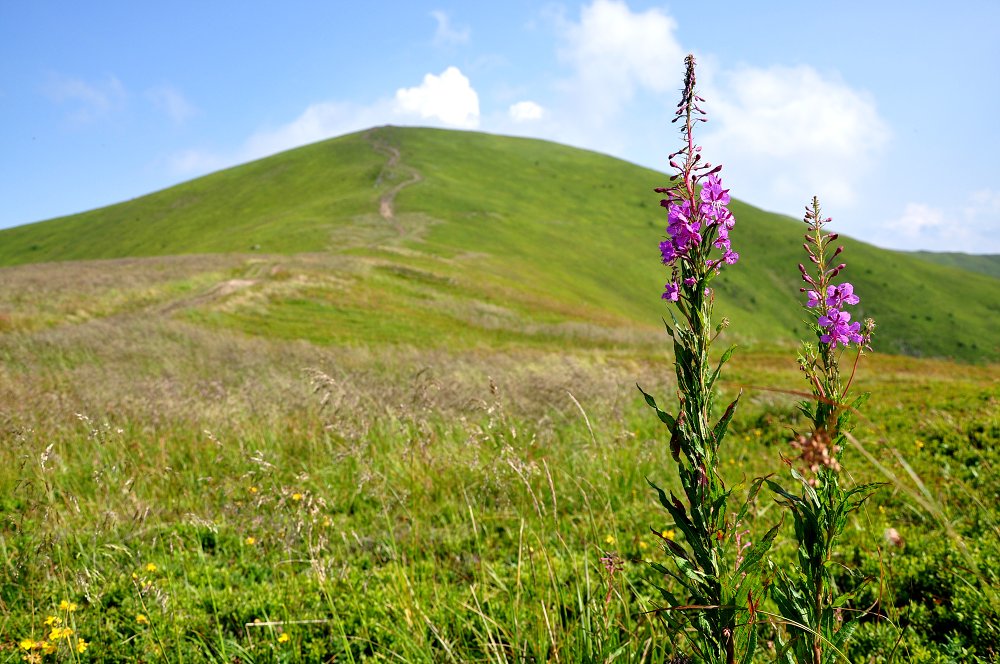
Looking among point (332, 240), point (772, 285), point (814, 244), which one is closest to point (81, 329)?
point (814, 244)

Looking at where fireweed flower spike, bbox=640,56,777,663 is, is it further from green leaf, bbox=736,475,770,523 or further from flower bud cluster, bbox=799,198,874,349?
flower bud cluster, bbox=799,198,874,349

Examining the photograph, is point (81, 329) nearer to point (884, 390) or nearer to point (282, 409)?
point (282, 409)

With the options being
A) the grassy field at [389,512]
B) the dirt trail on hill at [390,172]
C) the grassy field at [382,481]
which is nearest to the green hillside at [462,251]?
the dirt trail on hill at [390,172]

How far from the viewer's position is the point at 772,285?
269 feet

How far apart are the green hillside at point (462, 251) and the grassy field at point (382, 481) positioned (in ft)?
2.48

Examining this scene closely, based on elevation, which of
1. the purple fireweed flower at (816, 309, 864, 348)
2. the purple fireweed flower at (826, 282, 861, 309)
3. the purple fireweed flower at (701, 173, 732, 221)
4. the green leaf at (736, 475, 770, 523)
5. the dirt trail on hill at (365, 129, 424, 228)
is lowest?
the green leaf at (736, 475, 770, 523)

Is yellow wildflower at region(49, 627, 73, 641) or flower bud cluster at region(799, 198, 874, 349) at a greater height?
flower bud cluster at region(799, 198, 874, 349)

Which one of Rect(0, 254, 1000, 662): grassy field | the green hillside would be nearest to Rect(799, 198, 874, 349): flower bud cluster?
Rect(0, 254, 1000, 662): grassy field

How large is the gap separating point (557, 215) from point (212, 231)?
48.1 metres

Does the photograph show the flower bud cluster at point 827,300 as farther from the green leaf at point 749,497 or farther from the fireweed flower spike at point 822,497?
the green leaf at point 749,497

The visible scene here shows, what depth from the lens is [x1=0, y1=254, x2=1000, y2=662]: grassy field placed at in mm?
3629

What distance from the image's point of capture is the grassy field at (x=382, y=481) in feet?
12.1

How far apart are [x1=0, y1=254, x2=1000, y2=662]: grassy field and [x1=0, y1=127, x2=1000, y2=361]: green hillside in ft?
47.9

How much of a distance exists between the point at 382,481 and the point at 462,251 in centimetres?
4834
